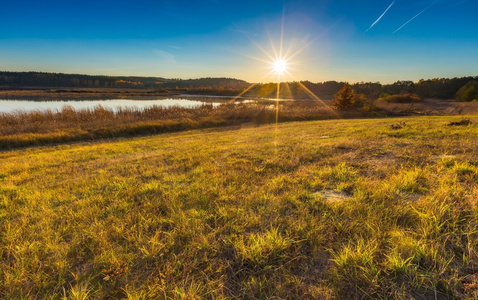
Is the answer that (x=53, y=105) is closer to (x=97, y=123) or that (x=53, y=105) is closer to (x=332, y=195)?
(x=97, y=123)

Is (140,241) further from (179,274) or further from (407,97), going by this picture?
(407,97)

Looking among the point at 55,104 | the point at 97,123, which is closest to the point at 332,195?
the point at 97,123

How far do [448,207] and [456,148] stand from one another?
4054mm

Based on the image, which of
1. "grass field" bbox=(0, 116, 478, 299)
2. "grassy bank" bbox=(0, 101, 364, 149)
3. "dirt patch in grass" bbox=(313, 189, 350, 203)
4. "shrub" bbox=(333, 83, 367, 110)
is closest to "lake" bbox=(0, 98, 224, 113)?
"grassy bank" bbox=(0, 101, 364, 149)

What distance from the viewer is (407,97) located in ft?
156

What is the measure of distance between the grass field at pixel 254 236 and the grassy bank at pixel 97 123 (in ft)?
53.1

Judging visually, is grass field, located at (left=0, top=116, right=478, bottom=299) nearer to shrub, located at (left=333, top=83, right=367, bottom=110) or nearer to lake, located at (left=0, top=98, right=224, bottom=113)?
lake, located at (left=0, top=98, right=224, bottom=113)

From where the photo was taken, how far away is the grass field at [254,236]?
5.65 feet

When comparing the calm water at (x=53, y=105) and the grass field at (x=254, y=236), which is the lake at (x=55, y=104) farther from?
the grass field at (x=254, y=236)

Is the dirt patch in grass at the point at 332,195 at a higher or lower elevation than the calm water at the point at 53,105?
lower

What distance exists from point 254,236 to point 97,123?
83.3 feet

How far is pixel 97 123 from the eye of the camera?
21969mm

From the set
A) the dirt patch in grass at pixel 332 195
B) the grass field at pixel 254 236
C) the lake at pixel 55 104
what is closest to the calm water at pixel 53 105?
the lake at pixel 55 104

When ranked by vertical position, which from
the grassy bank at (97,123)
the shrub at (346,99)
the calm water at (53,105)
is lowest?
the grassy bank at (97,123)
